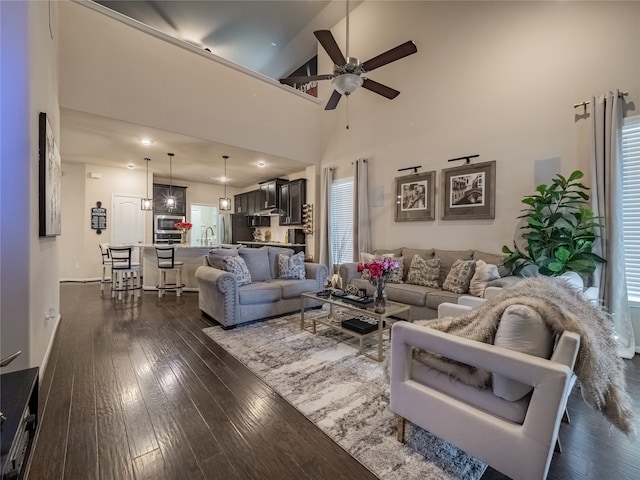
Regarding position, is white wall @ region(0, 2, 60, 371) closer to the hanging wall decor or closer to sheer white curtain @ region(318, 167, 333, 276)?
sheer white curtain @ region(318, 167, 333, 276)

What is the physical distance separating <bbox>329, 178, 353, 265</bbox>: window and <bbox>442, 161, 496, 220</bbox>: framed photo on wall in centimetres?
199

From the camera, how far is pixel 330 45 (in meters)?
2.93

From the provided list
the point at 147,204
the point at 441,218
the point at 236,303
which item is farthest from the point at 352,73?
the point at 147,204

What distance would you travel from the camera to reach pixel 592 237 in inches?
118

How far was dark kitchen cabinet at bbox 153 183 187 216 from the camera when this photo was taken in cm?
791

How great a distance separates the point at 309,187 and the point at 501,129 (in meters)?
3.97

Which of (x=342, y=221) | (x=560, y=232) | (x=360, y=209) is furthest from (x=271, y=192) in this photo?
(x=560, y=232)

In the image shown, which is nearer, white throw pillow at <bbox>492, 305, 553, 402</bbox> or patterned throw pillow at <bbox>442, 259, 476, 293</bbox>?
white throw pillow at <bbox>492, 305, 553, 402</bbox>

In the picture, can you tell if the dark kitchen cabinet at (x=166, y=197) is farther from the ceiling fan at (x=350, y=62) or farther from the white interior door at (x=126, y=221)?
the ceiling fan at (x=350, y=62)

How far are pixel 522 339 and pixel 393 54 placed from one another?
288 centimetres

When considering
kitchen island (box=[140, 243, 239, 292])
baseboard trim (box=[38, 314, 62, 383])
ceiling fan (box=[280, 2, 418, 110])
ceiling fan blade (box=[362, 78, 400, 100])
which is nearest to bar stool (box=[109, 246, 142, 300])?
kitchen island (box=[140, 243, 239, 292])

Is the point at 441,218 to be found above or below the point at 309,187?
below

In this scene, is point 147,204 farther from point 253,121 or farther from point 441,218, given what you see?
point 441,218

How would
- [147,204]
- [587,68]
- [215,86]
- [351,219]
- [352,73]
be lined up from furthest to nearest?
[147,204], [351,219], [215,86], [587,68], [352,73]
